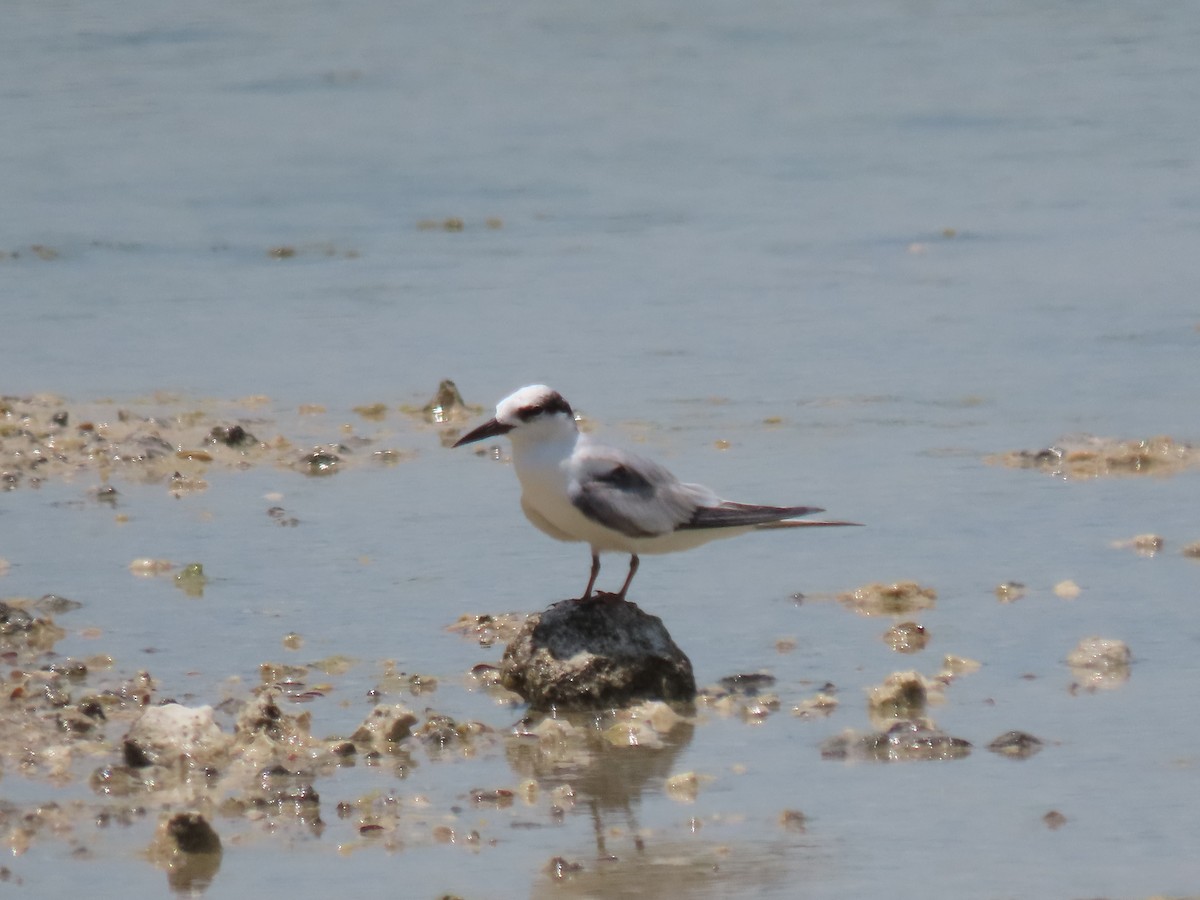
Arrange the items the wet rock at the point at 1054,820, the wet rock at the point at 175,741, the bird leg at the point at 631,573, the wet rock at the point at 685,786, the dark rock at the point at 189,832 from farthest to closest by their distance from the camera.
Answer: the bird leg at the point at 631,573, the wet rock at the point at 175,741, the wet rock at the point at 685,786, the wet rock at the point at 1054,820, the dark rock at the point at 189,832

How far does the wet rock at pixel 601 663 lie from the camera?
5.59 m

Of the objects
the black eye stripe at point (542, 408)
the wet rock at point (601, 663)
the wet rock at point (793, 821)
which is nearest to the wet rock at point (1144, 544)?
the wet rock at point (601, 663)

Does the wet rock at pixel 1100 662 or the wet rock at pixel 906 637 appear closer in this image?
the wet rock at pixel 1100 662

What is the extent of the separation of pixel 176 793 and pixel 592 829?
97 centimetres

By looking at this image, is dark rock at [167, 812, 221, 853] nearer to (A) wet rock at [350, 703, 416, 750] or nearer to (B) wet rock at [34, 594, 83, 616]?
(A) wet rock at [350, 703, 416, 750]

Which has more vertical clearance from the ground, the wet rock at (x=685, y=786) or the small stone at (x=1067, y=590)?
the wet rock at (x=685, y=786)

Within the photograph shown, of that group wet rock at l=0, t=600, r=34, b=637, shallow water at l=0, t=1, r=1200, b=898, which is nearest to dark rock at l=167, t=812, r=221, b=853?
shallow water at l=0, t=1, r=1200, b=898

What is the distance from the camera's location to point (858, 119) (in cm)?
1550

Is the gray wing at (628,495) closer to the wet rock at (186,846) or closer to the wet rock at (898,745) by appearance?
the wet rock at (898,745)

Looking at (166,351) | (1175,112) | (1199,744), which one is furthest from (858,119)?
(1199,744)

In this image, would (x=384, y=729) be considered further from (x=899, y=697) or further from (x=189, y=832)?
(x=899, y=697)

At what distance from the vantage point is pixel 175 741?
16.6 ft

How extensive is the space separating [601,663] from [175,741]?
1150 mm

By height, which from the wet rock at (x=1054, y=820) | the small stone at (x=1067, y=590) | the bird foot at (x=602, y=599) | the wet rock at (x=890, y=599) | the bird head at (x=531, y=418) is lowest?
the wet rock at (x=890, y=599)
